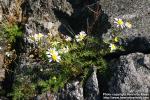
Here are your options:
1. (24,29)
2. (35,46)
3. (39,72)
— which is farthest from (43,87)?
(24,29)

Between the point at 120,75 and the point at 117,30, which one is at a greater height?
the point at 117,30

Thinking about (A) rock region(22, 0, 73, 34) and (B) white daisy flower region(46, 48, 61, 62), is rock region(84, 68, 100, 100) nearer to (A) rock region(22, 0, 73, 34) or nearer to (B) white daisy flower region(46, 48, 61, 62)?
(B) white daisy flower region(46, 48, 61, 62)

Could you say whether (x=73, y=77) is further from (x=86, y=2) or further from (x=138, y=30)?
(x=86, y=2)

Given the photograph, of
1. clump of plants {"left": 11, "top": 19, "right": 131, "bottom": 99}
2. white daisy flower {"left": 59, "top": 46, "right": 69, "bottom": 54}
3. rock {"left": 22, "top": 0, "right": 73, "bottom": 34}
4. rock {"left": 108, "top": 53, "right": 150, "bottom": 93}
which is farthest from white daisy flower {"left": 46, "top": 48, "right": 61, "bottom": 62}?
rock {"left": 22, "top": 0, "right": 73, "bottom": 34}

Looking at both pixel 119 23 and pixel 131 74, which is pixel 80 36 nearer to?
pixel 119 23

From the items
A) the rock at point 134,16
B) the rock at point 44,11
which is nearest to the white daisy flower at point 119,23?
the rock at point 134,16

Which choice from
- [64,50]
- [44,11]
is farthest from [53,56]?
[44,11]

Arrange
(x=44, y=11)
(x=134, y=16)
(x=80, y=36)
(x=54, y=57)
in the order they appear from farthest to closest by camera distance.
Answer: (x=44, y=11) < (x=134, y=16) < (x=80, y=36) < (x=54, y=57)
